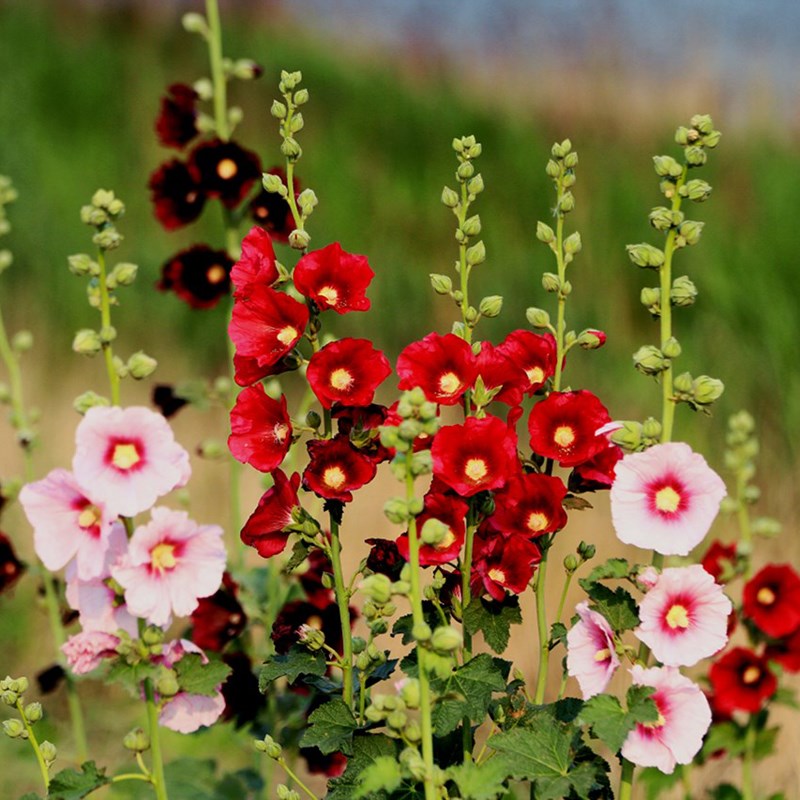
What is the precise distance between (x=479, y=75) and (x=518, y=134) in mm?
1377

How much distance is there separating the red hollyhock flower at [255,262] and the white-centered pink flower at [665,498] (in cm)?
46

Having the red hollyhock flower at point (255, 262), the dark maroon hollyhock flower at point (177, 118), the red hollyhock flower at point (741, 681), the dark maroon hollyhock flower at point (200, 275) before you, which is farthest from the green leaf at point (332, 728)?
the dark maroon hollyhock flower at point (177, 118)

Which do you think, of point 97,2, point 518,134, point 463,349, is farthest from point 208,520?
point 97,2

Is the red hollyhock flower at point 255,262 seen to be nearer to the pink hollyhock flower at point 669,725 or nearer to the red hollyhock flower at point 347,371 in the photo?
the red hollyhock flower at point 347,371

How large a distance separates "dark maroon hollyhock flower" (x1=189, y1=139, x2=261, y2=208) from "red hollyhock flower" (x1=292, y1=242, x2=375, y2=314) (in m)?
0.82

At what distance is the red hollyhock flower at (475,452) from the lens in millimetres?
1411

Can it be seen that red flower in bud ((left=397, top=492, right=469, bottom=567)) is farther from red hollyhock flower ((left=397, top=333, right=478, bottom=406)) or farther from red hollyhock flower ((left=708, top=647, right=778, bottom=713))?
red hollyhock flower ((left=708, top=647, right=778, bottom=713))

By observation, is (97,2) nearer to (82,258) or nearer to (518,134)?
(518,134)

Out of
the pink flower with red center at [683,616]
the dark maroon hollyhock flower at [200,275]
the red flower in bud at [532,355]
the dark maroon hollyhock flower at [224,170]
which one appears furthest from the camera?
the dark maroon hollyhock flower at [200,275]

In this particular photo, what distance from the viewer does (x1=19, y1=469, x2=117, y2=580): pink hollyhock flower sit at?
147 centimetres

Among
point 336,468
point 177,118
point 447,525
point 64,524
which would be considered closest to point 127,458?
point 64,524

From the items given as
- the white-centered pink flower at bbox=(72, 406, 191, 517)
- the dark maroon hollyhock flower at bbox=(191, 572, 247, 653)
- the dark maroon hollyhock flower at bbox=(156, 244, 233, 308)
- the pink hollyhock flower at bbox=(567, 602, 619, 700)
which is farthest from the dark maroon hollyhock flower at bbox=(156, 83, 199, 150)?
the pink hollyhock flower at bbox=(567, 602, 619, 700)

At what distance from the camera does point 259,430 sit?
1.50 m

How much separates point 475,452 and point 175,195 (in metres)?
1.17
